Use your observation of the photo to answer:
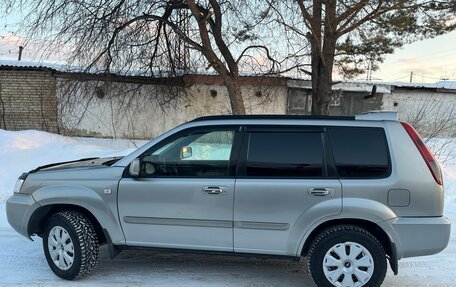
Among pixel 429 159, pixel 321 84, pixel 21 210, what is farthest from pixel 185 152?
pixel 321 84

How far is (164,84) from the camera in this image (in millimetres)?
14078

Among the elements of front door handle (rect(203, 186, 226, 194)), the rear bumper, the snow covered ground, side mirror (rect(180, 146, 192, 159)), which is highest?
side mirror (rect(180, 146, 192, 159))

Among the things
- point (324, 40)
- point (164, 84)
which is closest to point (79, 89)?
point (164, 84)

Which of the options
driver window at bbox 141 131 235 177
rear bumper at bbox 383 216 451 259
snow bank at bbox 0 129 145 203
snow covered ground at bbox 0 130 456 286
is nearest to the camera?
rear bumper at bbox 383 216 451 259

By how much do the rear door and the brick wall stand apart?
13.1 meters

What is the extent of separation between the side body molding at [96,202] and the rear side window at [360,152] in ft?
7.08

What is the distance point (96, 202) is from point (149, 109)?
11.5 metres

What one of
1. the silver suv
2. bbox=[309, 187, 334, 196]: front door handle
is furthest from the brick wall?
bbox=[309, 187, 334, 196]: front door handle

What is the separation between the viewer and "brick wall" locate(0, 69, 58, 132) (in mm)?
14867

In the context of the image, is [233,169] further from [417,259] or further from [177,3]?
[177,3]

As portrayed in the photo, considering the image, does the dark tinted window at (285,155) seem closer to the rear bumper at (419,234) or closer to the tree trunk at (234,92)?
the rear bumper at (419,234)

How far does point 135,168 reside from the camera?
12.7ft

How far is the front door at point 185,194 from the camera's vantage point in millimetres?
3725

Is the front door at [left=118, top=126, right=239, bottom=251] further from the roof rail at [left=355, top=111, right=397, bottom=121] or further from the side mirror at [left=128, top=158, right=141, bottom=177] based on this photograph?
the roof rail at [left=355, top=111, right=397, bottom=121]
